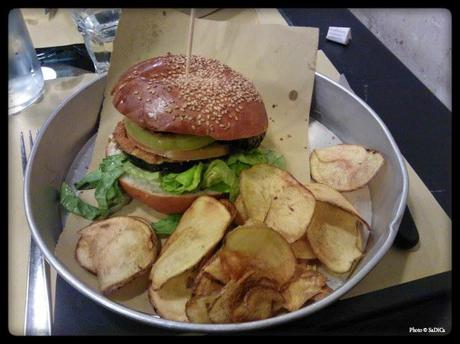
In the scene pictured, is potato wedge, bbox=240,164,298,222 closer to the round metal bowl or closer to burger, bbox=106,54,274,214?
burger, bbox=106,54,274,214

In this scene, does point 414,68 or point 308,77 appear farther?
point 414,68

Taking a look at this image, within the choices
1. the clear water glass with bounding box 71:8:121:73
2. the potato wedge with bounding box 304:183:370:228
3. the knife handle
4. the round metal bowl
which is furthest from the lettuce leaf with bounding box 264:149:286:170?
the clear water glass with bounding box 71:8:121:73

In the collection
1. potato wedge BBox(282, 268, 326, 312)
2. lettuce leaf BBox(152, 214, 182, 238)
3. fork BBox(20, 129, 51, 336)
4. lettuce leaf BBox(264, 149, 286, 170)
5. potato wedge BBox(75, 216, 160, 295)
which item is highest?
lettuce leaf BBox(264, 149, 286, 170)

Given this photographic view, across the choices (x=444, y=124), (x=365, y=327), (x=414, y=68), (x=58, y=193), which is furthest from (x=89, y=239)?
(x=414, y=68)

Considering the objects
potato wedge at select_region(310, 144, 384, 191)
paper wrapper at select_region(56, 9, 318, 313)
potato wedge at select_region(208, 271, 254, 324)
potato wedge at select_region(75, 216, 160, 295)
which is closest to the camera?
potato wedge at select_region(208, 271, 254, 324)

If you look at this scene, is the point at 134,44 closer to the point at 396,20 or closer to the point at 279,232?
the point at 279,232

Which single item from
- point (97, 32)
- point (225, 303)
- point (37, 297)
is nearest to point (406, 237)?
point (225, 303)

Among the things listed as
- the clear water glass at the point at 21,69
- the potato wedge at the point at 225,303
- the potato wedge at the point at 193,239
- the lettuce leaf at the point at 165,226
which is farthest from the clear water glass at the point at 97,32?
the potato wedge at the point at 225,303

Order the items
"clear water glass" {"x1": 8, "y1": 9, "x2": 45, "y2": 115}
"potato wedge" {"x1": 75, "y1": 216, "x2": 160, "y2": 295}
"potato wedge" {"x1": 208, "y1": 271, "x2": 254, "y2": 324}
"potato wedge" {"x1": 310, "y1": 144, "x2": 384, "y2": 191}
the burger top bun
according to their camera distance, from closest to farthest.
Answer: "potato wedge" {"x1": 208, "y1": 271, "x2": 254, "y2": 324}
"potato wedge" {"x1": 75, "y1": 216, "x2": 160, "y2": 295}
the burger top bun
"potato wedge" {"x1": 310, "y1": 144, "x2": 384, "y2": 191}
"clear water glass" {"x1": 8, "y1": 9, "x2": 45, "y2": 115}
